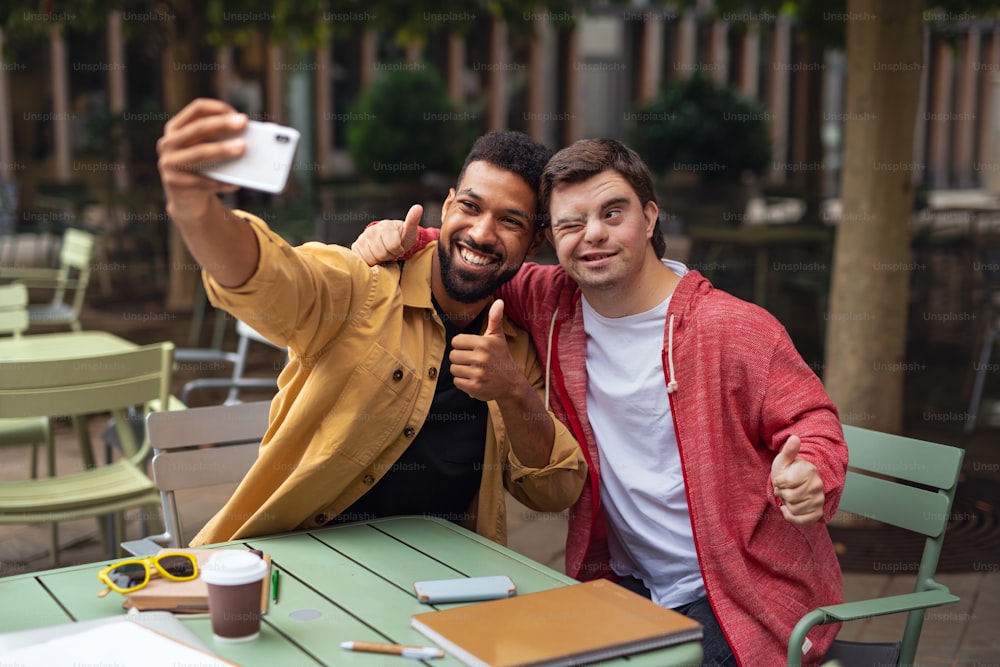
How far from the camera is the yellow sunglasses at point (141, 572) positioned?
1.93 meters

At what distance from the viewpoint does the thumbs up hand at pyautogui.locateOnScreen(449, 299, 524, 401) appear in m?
2.22

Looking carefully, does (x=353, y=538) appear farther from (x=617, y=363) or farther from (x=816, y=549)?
(x=816, y=549)

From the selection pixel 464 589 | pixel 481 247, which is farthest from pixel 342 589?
pixel 481 247

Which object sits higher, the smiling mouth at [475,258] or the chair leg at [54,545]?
the smiling mouth at [475,258]

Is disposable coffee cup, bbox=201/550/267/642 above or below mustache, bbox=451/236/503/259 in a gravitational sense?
A: below

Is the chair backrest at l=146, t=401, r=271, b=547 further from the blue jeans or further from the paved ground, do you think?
the paved ground

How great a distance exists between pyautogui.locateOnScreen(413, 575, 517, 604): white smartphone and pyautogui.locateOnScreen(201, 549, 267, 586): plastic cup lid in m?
0.34

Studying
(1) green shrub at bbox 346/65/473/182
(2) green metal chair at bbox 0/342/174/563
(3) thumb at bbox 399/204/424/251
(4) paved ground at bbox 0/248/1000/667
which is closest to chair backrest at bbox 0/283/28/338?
(4) paved ground at bbox 0/248/1000/667

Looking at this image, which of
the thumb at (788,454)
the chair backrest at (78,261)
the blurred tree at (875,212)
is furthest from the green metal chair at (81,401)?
the chair backrest at (78,261)

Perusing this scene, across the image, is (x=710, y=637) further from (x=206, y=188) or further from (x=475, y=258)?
(x=206, y=188)

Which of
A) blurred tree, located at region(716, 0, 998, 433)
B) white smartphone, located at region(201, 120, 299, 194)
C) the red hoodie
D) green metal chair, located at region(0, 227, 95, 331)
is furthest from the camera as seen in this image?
green metal chair, located at region(0, 227, 95, 331)

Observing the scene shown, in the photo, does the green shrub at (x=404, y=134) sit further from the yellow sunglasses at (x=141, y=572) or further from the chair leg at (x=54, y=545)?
the yellow sunglasses at (x=141, y=572)

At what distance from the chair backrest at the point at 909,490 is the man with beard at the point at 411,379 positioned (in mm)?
768

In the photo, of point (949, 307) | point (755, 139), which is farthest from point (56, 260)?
point (949, 307)
